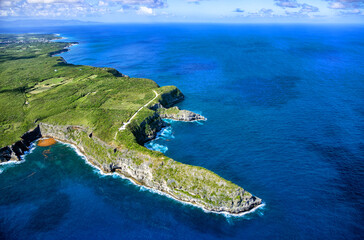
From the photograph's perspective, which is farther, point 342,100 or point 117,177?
point 342,100

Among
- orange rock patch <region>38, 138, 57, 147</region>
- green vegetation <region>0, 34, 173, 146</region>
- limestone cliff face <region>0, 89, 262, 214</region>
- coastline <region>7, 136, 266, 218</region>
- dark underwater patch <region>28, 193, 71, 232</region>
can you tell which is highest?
green vegetation <region>0, 34, 173, 146</region>

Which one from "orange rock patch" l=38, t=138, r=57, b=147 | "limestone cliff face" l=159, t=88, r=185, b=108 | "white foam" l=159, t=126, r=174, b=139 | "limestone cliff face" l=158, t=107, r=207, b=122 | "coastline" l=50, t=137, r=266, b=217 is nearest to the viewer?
"coastline" l=50, t=137, r=266, b=217

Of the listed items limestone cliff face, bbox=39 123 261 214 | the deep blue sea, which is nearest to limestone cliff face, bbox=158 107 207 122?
the deep blue sea

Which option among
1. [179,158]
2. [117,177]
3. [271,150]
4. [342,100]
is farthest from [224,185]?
[342,100]

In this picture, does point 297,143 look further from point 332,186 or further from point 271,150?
point 332,186

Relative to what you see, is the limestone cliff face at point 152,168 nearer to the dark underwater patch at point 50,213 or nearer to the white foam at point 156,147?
the white foam at point 156,147

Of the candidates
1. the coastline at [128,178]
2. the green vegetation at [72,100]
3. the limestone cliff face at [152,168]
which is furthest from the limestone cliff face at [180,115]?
the coastline at [128,178]

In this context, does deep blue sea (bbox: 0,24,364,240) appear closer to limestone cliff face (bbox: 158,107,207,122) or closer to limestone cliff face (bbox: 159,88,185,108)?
limestone cliff face (bbox: 158,107,207,122)

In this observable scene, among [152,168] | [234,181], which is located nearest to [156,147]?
[152,168]
